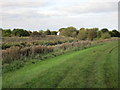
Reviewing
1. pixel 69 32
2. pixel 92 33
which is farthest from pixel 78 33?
pixel 69 32

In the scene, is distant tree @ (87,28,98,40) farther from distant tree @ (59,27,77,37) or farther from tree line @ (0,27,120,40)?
distant tree @ (59,27,77,37)

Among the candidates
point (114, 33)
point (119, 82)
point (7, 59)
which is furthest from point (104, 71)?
point (114, 33)

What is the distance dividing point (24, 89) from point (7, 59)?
671cm

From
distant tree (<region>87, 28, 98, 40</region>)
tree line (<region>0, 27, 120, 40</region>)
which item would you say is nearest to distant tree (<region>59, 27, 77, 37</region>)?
tree line (<region>0, 27, 120, 40</region>)

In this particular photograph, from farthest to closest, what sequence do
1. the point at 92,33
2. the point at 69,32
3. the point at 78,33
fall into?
the point at 69,32, the point at 78,33, the point at 92,33

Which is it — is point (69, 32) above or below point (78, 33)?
above

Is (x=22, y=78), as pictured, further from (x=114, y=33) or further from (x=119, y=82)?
(x=114, y=33)

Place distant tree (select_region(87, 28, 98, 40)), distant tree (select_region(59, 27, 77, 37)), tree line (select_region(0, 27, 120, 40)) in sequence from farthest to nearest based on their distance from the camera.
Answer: distant tree (select_region(59, 27, 77, 37)), distant tree (select_region(87, 28, 98, 40)), tree line (select_region(0, 27, 120, 40))

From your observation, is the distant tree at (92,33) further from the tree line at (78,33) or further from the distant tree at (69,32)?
the distant tree at (69,32)

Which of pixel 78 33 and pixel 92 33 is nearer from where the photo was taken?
pixel 92 33

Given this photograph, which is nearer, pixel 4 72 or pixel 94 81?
pixel 94 81

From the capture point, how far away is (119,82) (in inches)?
316

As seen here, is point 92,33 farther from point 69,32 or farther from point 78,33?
point 69,32

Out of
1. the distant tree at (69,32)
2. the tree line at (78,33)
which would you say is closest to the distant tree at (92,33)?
the tree line at (78,33)
